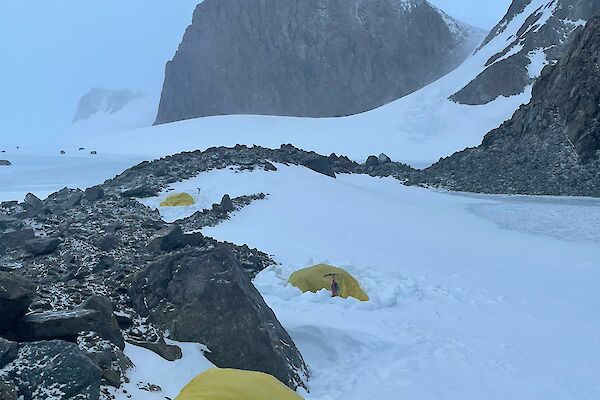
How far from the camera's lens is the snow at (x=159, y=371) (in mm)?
4684

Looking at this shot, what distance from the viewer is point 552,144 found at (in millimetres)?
25703

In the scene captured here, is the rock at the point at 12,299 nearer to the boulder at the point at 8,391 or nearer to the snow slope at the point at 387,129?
the boulder at the point at 8,391

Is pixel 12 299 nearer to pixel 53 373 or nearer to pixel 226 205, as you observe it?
pixel 53 373

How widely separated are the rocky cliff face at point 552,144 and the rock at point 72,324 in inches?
852

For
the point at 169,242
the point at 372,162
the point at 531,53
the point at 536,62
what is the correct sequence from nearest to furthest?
the point at 169,242 < the point at 372,162 < the point at 536,62 < the point at 531,53

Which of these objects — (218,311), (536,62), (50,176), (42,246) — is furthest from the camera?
(536,62)

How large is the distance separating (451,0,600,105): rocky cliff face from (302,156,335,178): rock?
84.1 feet

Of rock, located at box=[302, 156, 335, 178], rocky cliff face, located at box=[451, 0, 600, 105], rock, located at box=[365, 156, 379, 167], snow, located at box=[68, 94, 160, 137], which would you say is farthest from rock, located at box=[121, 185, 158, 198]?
snow, located at box=[68, 94, 160, 137]

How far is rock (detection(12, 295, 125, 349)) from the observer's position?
4758 mm

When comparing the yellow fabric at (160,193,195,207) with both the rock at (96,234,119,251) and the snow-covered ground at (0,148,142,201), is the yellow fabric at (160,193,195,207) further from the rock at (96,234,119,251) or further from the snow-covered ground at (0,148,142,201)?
the rock at (96,234,119,251)

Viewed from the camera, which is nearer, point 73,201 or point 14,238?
point 14,238

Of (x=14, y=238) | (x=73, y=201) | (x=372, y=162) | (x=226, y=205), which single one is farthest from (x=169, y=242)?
(x=372, y=162)

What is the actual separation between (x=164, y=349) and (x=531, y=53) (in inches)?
1953

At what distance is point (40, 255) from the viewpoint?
871 cm
